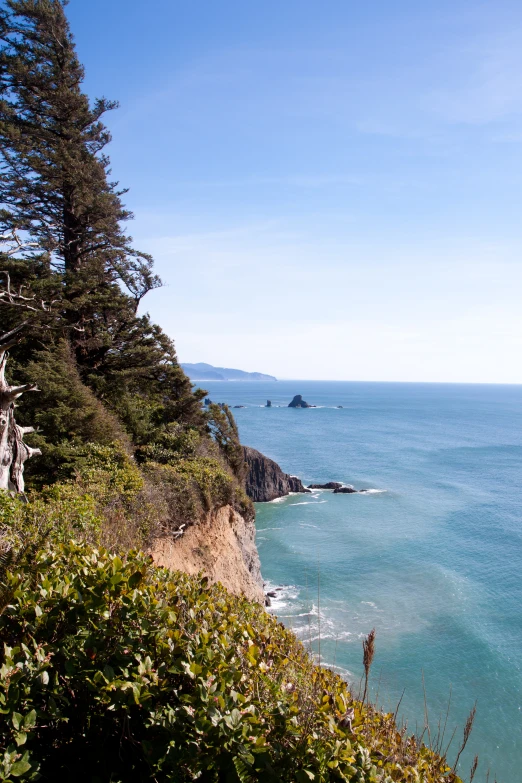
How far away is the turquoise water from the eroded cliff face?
2.98m

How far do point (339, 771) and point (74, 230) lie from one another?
64.8 ft

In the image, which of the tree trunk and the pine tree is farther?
the pine tree

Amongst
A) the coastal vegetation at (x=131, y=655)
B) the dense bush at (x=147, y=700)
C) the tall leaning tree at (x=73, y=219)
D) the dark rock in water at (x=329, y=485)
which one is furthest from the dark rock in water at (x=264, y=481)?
the dense bush at (x=147, y=700)

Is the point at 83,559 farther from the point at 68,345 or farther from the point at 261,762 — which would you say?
the point at 68,345

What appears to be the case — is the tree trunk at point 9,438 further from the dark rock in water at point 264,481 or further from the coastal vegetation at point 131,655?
the dark rock in water at point 264,481

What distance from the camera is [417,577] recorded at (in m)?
32.1

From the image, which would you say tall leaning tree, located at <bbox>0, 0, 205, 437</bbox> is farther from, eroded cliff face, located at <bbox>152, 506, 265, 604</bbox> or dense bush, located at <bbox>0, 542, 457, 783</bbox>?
dense bush, located at <bbox>0, 542, 457, 783</bbox>

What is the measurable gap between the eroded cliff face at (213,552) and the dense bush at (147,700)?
297 inches

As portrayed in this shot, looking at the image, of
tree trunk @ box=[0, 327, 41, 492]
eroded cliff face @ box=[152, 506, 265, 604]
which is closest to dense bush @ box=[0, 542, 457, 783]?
tree trunk @ box=[0, 327, 41, 492]

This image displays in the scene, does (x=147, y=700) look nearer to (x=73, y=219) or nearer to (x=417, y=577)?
(x=73, y=219)

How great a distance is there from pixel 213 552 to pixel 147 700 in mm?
12085

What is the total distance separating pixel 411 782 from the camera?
3766mm

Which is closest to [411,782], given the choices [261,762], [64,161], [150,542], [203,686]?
[261,762]

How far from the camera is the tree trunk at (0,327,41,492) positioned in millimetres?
9938
